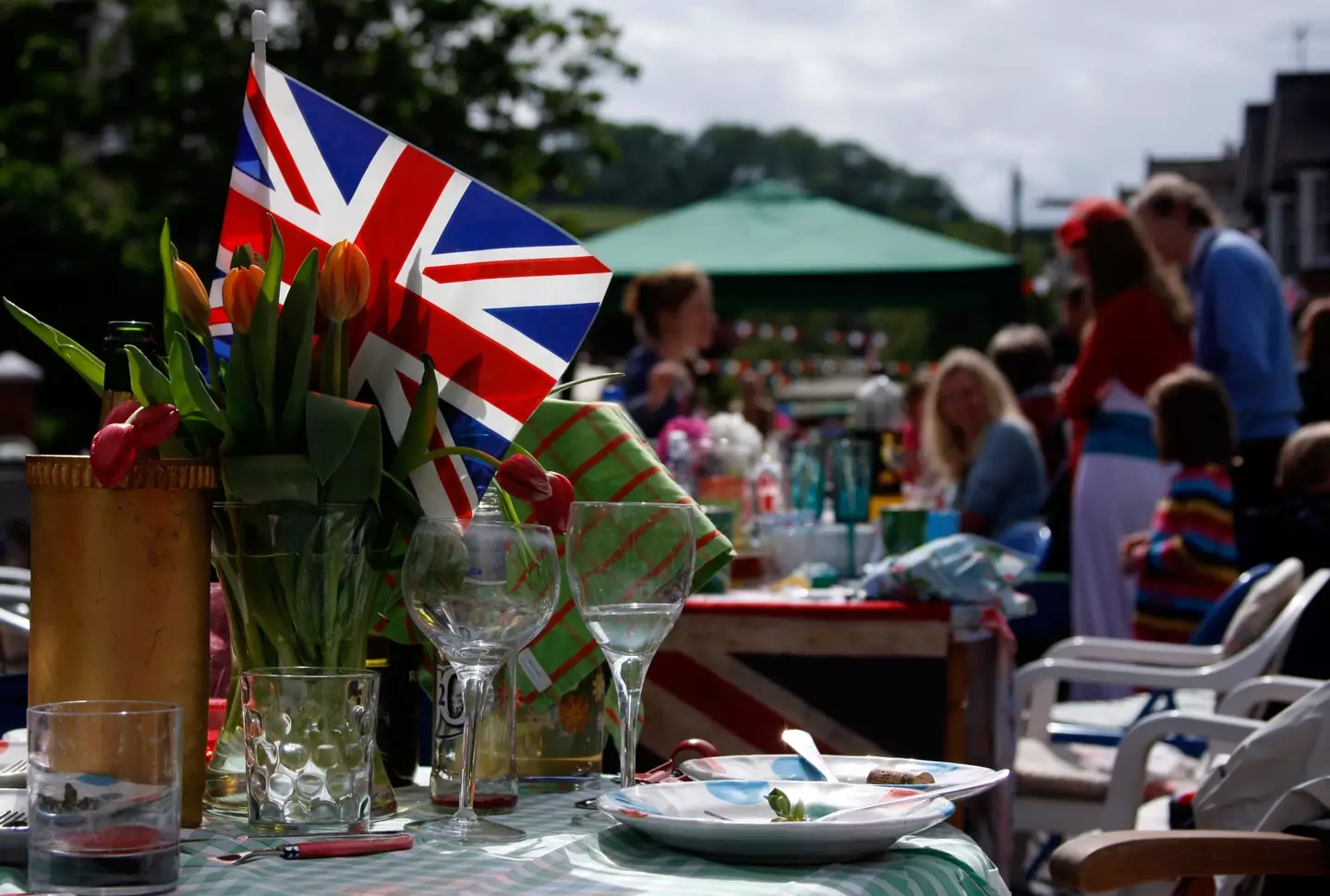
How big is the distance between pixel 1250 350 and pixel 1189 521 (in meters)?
1.33

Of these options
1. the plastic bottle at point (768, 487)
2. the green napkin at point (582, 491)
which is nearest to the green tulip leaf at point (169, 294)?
the green napkin at point (582, 491)

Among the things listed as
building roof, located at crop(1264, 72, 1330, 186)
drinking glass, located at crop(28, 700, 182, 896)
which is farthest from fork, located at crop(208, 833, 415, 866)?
building roof, located at crop(1264, 72, 1330, 186)

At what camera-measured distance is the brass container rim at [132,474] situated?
1.26 meters

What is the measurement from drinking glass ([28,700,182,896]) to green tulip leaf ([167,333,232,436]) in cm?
32

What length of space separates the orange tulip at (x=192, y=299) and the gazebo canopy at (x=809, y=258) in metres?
7.73

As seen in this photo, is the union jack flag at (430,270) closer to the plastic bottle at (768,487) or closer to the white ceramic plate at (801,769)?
the white ceramic plate at (801,769)

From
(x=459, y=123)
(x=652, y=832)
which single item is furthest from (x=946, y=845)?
(x=459, y=123)

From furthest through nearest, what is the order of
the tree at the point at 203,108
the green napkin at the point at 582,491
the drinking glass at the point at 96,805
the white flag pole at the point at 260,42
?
the tree at the point at 203,108 → the green napkin at the point at 582,491 → the white flag pole at the point at 260,42 → the drinking glass at the point at 96,805

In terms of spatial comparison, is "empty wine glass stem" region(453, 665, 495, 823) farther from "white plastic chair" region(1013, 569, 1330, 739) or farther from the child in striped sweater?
the child in striped sweater

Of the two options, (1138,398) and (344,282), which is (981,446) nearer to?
(1138,398)

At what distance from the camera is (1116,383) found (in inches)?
261

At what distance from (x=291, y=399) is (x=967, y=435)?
16.9 feet

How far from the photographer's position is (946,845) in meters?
1.30

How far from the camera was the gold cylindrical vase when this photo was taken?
126cm
